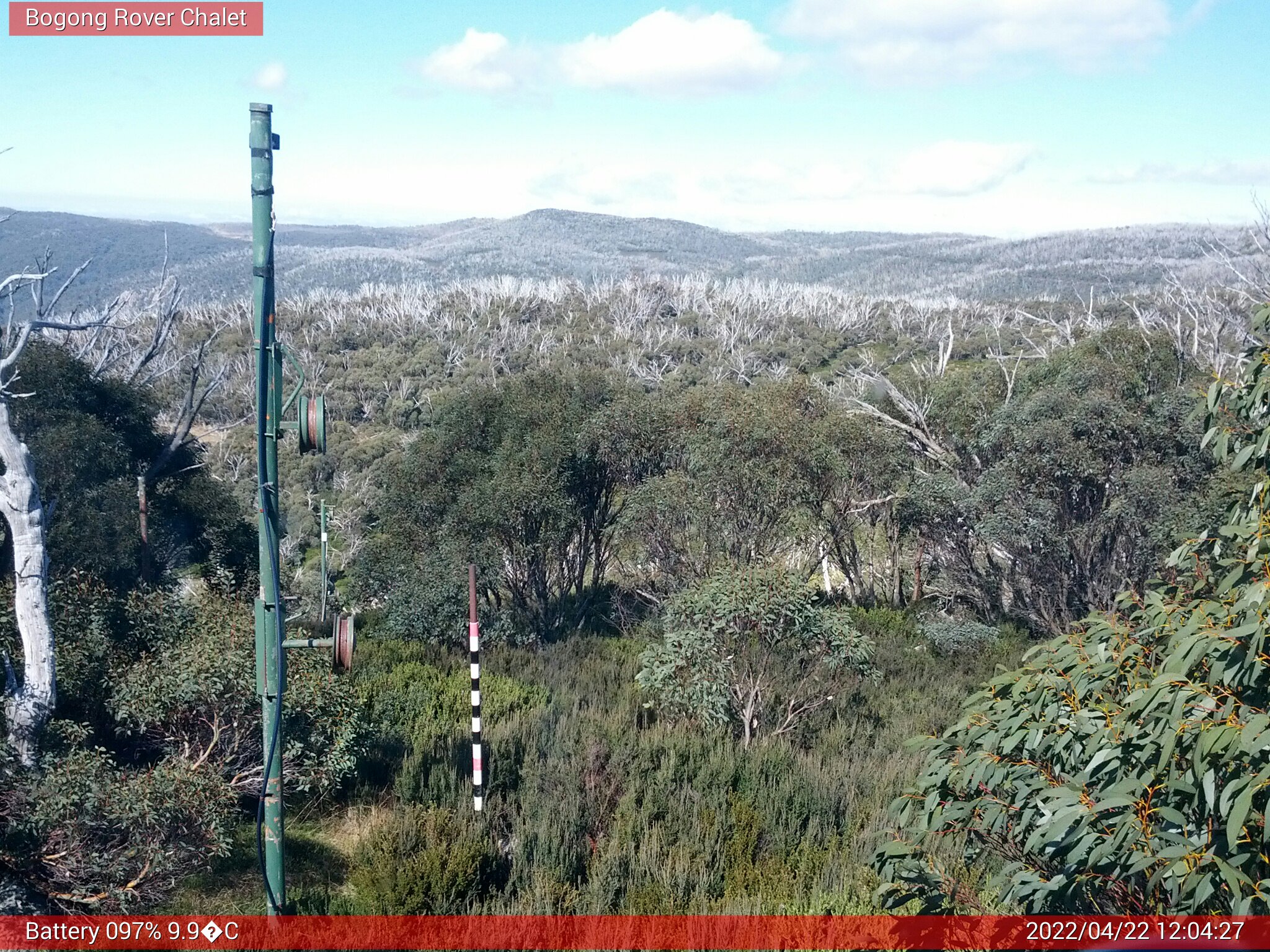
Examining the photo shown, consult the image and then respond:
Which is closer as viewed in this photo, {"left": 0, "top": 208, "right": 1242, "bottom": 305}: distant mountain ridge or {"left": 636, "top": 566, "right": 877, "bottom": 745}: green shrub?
{"left": 636, "top": 566, "right": 877, "bottom": 745}: green shrub

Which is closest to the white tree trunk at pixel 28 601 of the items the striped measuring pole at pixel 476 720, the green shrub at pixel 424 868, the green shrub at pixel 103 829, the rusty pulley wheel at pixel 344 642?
the green shrub at pixel 103 829

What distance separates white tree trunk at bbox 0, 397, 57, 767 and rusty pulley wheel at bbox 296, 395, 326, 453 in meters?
3.07

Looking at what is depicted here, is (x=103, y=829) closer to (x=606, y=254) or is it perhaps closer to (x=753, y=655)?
(x=753, y=655)

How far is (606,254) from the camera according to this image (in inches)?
4535

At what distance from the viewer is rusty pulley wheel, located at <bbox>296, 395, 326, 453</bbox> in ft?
13.2

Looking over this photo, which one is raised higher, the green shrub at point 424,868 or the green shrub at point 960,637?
the green shrub at point 424,868

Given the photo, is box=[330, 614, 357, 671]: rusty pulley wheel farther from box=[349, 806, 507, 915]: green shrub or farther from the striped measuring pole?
the striped measuring pole

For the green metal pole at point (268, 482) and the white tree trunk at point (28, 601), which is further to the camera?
the white tree trunk at point (28, 601)

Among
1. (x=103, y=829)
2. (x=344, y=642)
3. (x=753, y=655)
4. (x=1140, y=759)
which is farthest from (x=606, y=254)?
(x=1140, y=759)

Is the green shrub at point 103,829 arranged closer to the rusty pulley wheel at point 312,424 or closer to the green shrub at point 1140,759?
the rusty pulley wheel at point 312,424

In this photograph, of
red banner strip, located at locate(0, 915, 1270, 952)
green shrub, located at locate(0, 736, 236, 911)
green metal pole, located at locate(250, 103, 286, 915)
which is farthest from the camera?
green shrub, located at locate(0, 736, 236, 911)

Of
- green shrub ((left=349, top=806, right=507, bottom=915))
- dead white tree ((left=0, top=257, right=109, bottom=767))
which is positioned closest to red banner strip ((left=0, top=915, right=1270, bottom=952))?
green shrub ((left=349, top=806, right=507, bottom=915))

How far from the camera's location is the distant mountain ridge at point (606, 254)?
69.2 meters

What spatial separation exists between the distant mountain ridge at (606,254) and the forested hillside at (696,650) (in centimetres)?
4077
